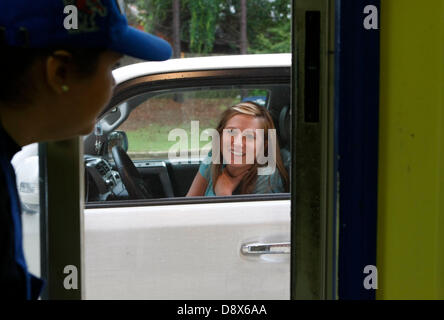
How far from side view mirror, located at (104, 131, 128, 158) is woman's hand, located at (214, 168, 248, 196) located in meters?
0.46

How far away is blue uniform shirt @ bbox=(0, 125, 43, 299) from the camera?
889 millimetres

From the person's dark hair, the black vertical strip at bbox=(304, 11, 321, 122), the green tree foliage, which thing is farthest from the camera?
the green tree foliage

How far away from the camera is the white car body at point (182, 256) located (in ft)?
7.59

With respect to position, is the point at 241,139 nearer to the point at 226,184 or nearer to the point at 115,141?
the point at 226,184

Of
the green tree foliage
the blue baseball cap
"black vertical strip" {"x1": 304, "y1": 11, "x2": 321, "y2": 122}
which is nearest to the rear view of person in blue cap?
the blue baseball cap

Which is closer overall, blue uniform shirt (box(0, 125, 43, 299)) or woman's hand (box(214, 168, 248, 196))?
blue uniform shirt (box(0, 125, 43, 299))

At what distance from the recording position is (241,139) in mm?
2496

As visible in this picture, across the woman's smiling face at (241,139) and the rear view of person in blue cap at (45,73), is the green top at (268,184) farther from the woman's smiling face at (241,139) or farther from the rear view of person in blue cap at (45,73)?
the rear view of person in blue cap at (45,73)

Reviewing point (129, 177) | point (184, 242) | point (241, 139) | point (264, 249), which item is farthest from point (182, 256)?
point (241, 139)

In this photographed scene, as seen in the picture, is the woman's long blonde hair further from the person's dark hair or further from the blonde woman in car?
the person's dark hair

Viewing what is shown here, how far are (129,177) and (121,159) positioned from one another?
0.29ft

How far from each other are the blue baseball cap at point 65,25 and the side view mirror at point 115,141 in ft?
4.72

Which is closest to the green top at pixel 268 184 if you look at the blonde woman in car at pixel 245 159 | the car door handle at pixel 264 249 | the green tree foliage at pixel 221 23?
the blonde woman in car at pixel 245 159

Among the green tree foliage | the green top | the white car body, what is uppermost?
the green tree foliage
